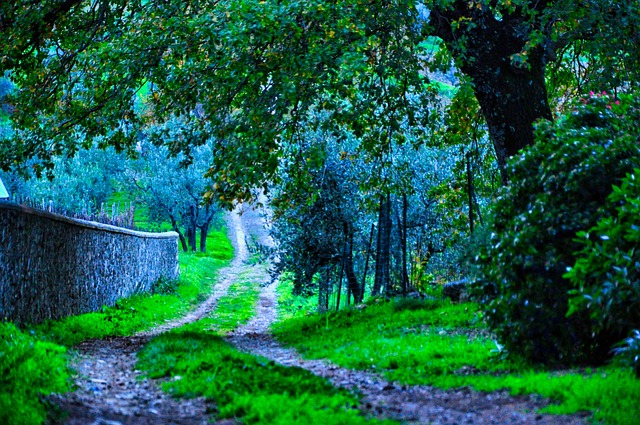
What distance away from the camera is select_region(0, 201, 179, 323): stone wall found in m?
13.4

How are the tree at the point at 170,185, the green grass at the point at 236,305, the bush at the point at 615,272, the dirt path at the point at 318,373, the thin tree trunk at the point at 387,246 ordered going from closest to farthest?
the dirt path at the point at 318,373 < the bush at the point at 615,272 < the thin tree trunk at the point at 387,246 < the green grass at the point at 236,305 < the tree at the point at 170,185

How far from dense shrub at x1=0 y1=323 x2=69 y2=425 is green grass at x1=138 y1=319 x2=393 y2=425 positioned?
121cm

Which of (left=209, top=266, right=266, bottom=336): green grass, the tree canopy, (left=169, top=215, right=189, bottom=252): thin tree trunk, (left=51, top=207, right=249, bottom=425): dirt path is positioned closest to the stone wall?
(left=51, top=207, right=249, bottom=425): dirt path

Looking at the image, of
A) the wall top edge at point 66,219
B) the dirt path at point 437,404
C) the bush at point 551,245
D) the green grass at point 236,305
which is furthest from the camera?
the green grass at point 236,305

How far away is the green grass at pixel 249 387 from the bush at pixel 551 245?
7.75ft

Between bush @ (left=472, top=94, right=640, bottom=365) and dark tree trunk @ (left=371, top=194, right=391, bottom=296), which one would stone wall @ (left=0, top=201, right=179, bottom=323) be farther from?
bush @ (left=472, top=94, right=640, bottom=365)

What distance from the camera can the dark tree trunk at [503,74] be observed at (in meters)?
13.9

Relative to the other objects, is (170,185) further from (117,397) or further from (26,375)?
(117,397)

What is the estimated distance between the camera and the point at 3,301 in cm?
1290

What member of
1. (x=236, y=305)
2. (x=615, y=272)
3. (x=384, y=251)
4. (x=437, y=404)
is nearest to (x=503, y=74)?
(x=384, y=251)

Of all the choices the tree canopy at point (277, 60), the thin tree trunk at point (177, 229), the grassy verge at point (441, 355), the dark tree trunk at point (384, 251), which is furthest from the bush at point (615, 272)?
the thin tree trunk at point (177, 229)

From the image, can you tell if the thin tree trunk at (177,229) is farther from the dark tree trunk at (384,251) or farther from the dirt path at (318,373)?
the dirt path at (318,373)

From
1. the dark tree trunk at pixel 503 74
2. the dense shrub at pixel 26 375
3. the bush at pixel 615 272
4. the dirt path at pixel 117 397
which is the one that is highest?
the dark tree trunk at pixel 503 74

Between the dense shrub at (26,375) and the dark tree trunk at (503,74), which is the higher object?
the dark tree trunk at (503,74)
